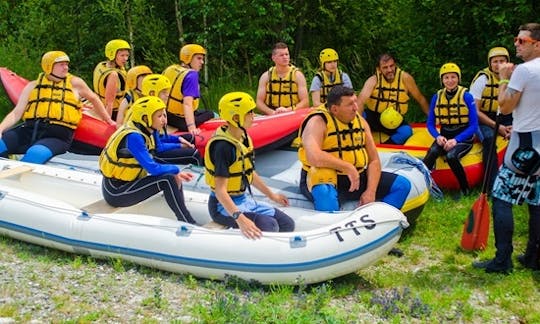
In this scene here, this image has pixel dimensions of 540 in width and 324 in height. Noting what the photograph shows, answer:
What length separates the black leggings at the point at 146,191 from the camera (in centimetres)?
480

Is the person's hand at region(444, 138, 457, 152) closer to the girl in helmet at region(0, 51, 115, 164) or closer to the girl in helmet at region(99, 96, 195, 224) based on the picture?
the girl in helmet at region(99, 96, 195, 224)

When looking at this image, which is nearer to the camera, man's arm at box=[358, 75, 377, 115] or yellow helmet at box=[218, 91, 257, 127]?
yellow helmet at box=[218, 91, 257, 127]

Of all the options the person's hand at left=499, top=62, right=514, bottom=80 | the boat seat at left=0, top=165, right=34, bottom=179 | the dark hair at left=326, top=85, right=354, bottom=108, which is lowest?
the boat seat at left=0, top=165, right=34, bottom=179

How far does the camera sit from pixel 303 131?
4.70 m

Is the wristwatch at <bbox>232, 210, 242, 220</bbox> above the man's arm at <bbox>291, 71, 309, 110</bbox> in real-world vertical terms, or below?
below

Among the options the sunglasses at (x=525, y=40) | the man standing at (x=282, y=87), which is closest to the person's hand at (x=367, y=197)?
the sunglasses at (x=525, y=40)

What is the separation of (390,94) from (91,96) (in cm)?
281

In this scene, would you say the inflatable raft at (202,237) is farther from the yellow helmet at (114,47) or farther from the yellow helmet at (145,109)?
the yellow helmet at (114,47)

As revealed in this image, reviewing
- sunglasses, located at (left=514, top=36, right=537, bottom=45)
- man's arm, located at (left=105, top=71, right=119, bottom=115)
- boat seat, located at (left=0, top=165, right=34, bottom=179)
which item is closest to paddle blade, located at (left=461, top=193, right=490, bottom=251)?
sunglasses, located at (left=514, top=36, right=537, bottom=45)

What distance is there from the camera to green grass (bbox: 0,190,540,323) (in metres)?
3.68

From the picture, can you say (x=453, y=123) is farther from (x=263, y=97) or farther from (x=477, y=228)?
(x=263, y=97)

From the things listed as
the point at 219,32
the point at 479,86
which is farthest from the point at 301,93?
the point at 219,32

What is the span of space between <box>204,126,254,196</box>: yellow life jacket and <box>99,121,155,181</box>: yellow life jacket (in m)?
0.74

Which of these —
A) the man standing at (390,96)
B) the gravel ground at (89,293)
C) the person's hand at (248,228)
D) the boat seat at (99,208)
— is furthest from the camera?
the man standing at (390,96)
